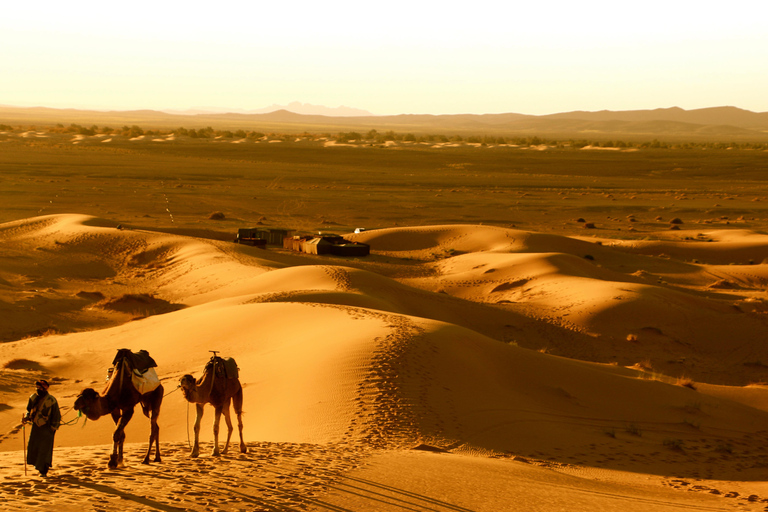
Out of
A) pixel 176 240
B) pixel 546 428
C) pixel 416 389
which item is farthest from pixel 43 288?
pixel 546 428

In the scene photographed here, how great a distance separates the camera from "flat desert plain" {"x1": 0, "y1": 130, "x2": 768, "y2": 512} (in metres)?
8.80

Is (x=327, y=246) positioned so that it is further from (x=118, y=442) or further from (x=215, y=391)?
(x=118, y=442)

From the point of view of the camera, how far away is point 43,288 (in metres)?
26.6

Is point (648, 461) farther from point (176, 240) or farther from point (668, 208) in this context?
point (668, 208)

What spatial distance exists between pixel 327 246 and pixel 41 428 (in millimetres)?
26333

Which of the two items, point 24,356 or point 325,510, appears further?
point 24,356

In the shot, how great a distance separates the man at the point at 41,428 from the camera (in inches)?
311

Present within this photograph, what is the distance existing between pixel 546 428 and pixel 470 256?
21287 millimetres

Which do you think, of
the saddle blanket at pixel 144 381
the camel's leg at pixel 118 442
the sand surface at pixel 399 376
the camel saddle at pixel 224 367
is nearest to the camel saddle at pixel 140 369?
the saddle blanket at pixel 144 381

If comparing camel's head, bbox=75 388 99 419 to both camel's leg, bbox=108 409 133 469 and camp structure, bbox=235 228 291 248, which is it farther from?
camp structure, bbox=235 228 291 248

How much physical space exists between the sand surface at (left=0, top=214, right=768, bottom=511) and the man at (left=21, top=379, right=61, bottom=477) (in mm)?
215

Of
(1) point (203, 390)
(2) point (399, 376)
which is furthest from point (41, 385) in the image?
(2) point (399, 376)

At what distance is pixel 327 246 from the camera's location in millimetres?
34125

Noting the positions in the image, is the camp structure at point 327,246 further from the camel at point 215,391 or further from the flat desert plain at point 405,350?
the camel at point 215,391
